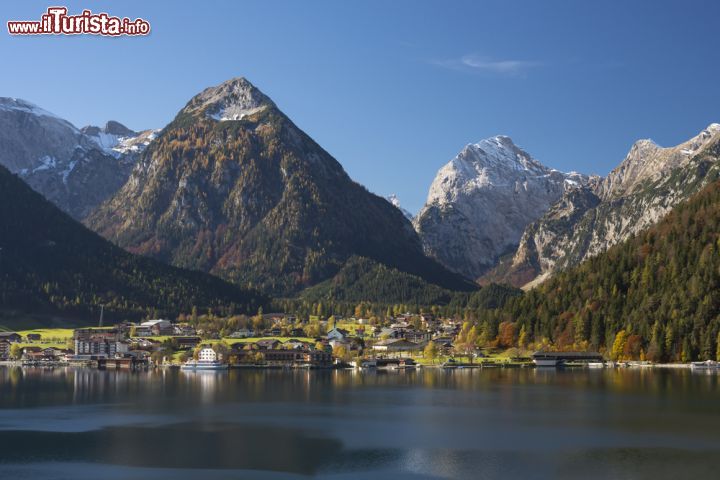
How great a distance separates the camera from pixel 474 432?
372 feet

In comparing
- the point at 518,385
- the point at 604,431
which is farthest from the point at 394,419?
the point at 518,385

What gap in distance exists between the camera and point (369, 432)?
376 ft

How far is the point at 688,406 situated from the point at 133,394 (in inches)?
3491

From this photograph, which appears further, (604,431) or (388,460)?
(604,431)

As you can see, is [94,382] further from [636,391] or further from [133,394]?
[636,391]

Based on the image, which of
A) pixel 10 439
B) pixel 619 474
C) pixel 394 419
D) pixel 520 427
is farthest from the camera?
pixel 394 419

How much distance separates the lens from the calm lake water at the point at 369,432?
91.1m

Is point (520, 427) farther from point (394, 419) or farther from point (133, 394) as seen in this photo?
point (133, 394)

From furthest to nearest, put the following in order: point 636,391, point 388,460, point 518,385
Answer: point 518,385 → point 636,391 → point 388,460

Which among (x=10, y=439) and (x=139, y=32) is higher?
(x=139, y=32)

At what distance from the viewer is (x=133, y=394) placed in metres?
166

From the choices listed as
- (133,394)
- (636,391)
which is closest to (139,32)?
(133,394)

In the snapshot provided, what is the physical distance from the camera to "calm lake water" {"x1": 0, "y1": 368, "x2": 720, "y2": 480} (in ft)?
299

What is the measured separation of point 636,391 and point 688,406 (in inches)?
903
